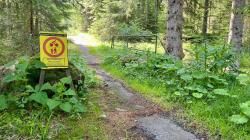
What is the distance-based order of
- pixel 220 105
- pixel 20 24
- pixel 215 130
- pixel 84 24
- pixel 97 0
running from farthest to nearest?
pixel 84 24 < pixel 97 0 < pixel 20 24 < pixel 220 105 < pixel 215 130

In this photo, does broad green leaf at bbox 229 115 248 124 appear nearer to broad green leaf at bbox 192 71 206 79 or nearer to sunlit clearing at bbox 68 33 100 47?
broad green leaf at bbox 192 71 206 79

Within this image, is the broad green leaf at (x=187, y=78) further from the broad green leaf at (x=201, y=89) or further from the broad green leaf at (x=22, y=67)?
the broad green leaf at (x=22, y=67)

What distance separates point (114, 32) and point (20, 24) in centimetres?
1379

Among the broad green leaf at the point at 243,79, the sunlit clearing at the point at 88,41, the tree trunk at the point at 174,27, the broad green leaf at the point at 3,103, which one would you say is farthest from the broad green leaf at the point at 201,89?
the sunlit clearing at the point at 88,41

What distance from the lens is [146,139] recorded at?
4406 mm

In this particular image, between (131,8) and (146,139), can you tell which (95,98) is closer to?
(146,139)

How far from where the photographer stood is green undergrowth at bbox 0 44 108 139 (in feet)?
13.3

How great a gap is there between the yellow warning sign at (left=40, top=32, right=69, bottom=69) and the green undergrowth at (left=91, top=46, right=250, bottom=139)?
2.11m

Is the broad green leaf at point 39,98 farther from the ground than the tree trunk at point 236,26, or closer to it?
closer to it

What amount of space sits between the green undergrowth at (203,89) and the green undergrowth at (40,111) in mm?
1595

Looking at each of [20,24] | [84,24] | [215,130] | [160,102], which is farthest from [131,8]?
[84,24]

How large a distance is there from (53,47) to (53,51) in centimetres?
6

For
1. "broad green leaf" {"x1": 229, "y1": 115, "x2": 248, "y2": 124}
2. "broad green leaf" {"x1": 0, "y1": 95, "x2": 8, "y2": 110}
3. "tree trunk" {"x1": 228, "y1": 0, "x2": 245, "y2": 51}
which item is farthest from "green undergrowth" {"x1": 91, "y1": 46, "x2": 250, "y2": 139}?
"tree trunk" {"x1": 228, "y1": 0, "x2": 245, "y2": 51}

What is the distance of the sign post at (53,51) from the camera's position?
4.89 metres
